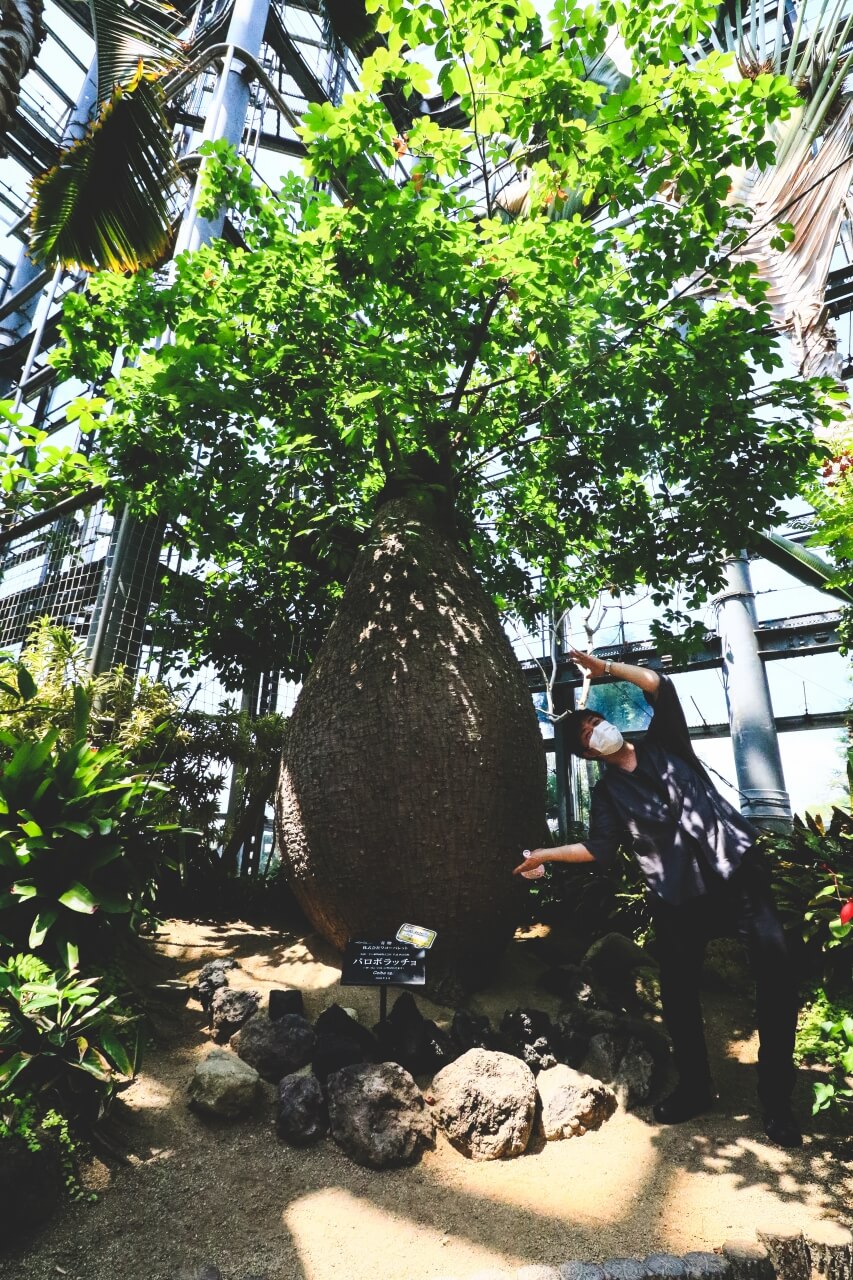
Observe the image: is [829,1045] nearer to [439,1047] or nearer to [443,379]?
[439,1047]

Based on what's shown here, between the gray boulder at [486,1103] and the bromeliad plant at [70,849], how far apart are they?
53.0 inches

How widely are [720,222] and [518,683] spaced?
2.41 metres

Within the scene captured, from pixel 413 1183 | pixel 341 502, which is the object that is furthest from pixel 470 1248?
pixel 341 502

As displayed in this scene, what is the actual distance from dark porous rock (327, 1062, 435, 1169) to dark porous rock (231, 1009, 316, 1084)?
0.25 m

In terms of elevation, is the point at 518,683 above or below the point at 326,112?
below

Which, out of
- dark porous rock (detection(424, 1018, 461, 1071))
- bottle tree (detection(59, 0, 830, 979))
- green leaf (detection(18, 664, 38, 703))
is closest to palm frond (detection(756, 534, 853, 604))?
bottle tree (detection(59, 0, 830, 979))

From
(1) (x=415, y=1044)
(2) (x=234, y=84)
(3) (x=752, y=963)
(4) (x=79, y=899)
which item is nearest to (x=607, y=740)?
(3) (x=752, y=963)

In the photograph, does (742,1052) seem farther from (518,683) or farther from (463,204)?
(463,204)

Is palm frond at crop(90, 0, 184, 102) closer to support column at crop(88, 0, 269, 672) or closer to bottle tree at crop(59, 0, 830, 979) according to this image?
support column at crop(88, 0, 269, 672)

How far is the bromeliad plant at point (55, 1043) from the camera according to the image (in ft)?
6.17

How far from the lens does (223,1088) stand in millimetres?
2182

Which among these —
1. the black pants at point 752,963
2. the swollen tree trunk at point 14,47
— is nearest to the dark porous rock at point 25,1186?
the black pants at point 752,963

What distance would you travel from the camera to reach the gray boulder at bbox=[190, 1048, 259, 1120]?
85.2 inches

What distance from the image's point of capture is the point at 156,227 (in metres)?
4.20
